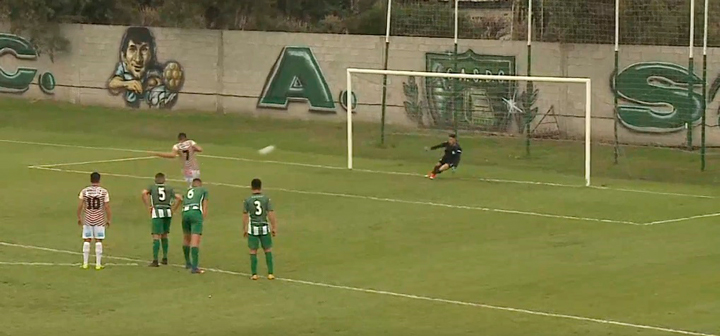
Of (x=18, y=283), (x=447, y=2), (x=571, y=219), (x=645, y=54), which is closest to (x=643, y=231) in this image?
(x=571, y=219)

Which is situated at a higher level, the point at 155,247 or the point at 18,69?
the point at 18,69

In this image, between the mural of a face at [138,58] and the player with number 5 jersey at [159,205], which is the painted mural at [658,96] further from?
the player with number 5 jersey at [159,205]

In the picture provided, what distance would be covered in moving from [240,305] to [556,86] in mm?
26863

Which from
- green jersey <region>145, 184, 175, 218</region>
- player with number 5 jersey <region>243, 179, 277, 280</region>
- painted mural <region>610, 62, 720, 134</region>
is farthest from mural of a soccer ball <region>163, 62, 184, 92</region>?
player with number 5 jersey <region>243, 179, 277, 280</region>

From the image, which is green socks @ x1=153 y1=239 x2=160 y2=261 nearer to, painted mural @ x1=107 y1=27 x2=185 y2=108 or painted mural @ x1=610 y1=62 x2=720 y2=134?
painted mural @ x1=610 y1=62 x2=720 y2=134

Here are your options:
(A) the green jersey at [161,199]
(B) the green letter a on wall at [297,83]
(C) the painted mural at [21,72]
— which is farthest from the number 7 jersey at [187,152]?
(C) the painted mural at [21,72]

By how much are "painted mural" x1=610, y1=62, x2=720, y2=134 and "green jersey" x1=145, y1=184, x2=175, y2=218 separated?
69.6 ft

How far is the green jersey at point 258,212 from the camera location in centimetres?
2417

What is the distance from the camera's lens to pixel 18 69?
60.8 m

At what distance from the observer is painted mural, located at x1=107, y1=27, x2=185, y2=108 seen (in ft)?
188

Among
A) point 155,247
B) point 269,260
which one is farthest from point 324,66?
point 269,260

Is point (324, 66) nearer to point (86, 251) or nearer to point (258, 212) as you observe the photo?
point (86, 251)

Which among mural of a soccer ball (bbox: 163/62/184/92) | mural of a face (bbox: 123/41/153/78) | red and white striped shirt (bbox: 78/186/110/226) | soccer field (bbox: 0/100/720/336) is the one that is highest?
mural of a face (bbox: 123/41/153/78)

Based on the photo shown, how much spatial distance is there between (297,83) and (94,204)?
29.0 m
